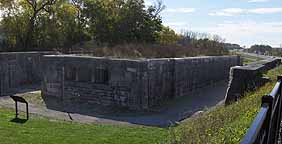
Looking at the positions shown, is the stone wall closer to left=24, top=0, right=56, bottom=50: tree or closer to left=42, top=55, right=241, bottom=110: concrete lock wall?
left=42, top=55, right=241, bottom=110: concrete lock wall

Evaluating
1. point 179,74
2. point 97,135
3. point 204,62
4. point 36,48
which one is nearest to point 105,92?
point 179,74

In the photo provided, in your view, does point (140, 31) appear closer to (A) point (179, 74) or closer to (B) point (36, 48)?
(B) point (36, 48)

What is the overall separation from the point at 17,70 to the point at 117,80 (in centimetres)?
763

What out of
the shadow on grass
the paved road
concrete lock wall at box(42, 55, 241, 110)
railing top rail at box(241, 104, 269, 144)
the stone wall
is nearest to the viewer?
railing top rail at box(241, 104, 269, 144)

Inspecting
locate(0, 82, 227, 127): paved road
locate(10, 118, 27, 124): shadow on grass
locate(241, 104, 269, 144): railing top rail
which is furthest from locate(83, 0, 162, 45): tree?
locate(241, 104, 269, 144): railing top rail

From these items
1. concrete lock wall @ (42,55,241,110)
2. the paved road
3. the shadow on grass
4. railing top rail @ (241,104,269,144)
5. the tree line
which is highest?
the tree line

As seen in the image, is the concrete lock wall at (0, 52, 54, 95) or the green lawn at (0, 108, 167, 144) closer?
the green lawn at (0, 108, 167, 144)

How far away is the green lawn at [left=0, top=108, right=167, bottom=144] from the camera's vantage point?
9203mm

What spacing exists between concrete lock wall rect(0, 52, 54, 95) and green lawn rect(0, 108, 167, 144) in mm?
7492

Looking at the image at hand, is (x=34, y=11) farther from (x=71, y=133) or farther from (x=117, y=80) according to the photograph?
(x=71, y=133)

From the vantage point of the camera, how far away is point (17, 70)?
65.8ft

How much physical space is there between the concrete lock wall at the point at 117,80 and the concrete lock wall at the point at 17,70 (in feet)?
9.75

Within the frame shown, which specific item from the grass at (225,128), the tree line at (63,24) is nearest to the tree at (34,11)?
the tree line at (63,24)

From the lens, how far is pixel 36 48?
34.2 m
